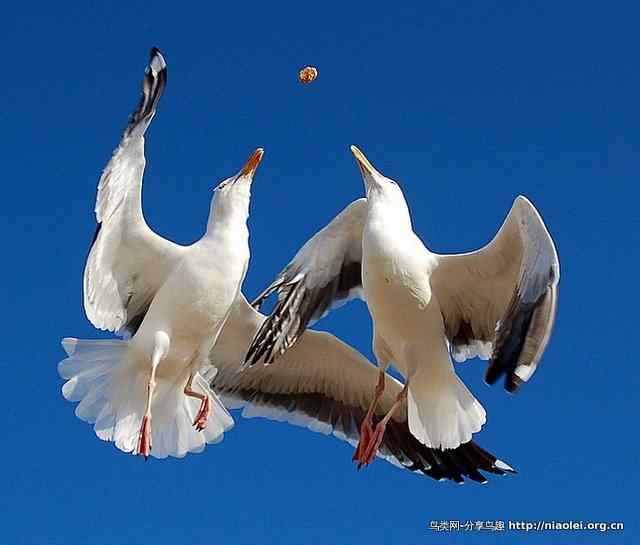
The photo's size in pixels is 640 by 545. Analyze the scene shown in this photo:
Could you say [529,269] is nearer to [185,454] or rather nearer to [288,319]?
[288,319]

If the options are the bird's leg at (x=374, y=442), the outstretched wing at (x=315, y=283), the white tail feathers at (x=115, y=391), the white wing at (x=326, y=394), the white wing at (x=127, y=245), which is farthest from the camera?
the white wing at (x=326, y=394)

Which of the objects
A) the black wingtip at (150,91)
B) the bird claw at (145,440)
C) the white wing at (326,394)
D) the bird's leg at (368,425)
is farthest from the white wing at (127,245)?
the bird's leg at (368,425)

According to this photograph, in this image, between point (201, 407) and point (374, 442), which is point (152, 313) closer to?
point (201, 407)

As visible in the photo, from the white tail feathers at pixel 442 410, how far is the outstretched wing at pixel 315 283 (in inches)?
40.9

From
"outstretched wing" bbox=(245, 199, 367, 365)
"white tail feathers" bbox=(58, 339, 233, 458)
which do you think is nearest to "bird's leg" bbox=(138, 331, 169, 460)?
"white tail feathers" bbox=(58, 339, 233, 458)

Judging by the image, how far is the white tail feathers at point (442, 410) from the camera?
9055 mm

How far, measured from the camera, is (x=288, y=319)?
9.71m

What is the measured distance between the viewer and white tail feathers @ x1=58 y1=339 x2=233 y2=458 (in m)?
9.28

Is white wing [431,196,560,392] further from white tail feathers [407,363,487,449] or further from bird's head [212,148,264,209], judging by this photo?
bird's head [212,148,264,209]

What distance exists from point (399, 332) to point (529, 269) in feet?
4.13

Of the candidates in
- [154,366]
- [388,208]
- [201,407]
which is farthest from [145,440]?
[388,208]

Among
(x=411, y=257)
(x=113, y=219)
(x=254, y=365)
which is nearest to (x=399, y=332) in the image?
(x=411, y=257)

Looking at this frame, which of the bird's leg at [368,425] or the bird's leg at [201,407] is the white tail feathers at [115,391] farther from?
the bird's leg at [368,425]

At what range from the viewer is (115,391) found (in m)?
9.34
